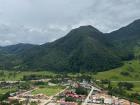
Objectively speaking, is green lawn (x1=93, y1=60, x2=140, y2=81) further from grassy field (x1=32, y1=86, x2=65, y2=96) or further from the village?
grassy field (x1=32, y1=86, x2=65, y2=96)

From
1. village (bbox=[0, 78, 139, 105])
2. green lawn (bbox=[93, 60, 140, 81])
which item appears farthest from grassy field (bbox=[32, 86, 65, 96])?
green lawn (bbox=[93, 60, 140, 81])

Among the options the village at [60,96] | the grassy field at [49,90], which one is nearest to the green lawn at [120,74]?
the village at [60,96]

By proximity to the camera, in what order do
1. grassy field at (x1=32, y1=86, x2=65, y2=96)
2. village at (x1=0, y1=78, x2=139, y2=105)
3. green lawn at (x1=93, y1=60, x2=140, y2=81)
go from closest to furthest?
1. village at (x1=0, y1=78, x2=139, y2=105)
2. grassy field at (x1=32, y1=86, x2=65, y2=96)
3. green lawn at (x1=93, y1=60, x2=140, y2=81)

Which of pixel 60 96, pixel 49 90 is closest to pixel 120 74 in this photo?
pixel 49 90

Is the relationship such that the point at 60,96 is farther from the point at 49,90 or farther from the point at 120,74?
the point at 120,74

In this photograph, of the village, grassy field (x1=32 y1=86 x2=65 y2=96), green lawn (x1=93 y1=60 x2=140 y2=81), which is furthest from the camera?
A: green lawn (x1=93 y1=60 x2=140 y2=81)

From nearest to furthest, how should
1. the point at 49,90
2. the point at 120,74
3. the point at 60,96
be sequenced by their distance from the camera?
1. the point at 60,96
2. the point at 49,90
3. the point at 120,74

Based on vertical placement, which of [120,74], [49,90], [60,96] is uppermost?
[120,74]

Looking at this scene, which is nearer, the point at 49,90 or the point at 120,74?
the point at 49,90

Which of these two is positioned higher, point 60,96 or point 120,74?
point 120,74

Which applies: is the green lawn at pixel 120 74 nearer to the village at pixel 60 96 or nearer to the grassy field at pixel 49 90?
the village at pixel 60 96

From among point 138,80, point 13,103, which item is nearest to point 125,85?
point 138,80
